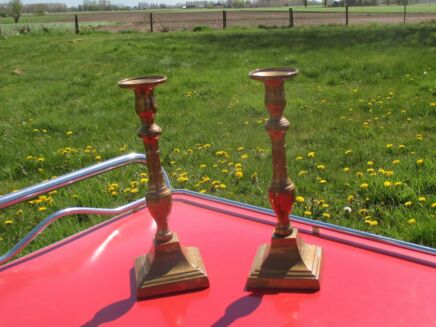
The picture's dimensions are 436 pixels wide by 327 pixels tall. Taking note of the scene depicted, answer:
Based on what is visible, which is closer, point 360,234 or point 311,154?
point 360,234

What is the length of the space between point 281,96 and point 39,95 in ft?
18.0

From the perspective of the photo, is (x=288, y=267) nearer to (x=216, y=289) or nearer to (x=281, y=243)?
(x=281, y=243)

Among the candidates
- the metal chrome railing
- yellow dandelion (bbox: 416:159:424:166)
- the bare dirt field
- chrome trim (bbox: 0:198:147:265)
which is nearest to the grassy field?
yellow dandelion (bbox: 416:159:424:166)

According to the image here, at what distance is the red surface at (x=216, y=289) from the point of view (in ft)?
3.51

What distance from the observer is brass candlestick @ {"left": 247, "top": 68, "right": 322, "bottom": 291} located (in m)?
1.02

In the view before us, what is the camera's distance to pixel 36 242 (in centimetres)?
251

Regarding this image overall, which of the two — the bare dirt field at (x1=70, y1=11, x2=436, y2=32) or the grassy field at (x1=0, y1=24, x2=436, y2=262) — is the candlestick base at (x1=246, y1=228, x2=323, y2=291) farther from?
Answer: the bare dirt field at (x1=70, y1=11, x2=436, y2=32)

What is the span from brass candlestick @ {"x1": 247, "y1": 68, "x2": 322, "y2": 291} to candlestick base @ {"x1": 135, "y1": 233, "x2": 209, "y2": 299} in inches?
4.9

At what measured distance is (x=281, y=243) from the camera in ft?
3.59

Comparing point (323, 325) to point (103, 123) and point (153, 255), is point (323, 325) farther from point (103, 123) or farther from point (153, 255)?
point (103, 123)

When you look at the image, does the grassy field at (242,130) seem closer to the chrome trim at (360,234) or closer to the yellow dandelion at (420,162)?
the yellow dandelion at (420,162)

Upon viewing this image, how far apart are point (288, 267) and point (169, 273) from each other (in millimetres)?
259

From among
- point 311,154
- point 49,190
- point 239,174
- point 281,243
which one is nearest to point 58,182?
point 49,190

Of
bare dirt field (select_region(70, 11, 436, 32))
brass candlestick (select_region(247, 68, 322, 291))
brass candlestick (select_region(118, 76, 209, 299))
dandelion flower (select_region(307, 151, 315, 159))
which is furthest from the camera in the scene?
bare dirt field (select_region(70, 11, 436, 32))
